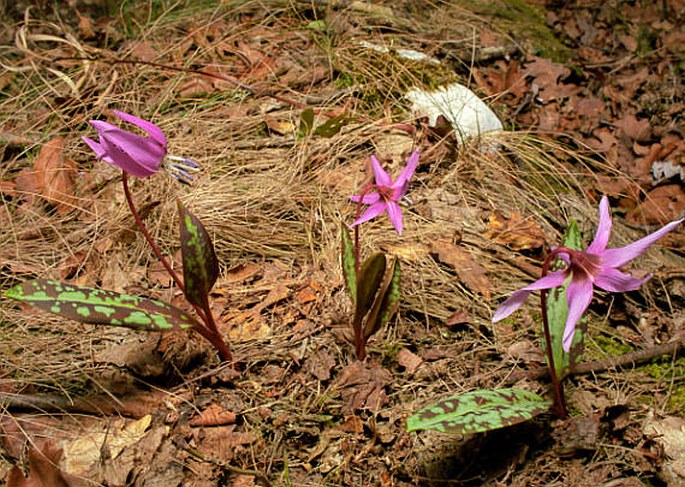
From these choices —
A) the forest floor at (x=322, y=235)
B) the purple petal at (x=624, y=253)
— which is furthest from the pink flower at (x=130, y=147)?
the purple petal at (x=624, y=253)

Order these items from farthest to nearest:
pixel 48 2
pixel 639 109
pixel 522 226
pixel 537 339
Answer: pixel 48 2, pixel 639 109, pixel 522 226, pixel 537 339

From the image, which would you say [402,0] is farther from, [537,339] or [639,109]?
[537,339]

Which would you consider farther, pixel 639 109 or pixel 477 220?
pixel 639 109

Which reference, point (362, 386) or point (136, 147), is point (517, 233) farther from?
point (136, 147)

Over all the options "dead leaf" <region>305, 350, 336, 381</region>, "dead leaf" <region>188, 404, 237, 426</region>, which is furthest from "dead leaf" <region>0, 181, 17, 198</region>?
"dead leaf" <region>305, 350, 336, 381</region>

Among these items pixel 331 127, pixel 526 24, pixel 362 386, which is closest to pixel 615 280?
pixel 362 386

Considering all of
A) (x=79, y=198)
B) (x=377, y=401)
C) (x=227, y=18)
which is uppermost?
(x=227, y=18)

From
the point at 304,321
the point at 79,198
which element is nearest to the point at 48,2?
the point at 79,198
